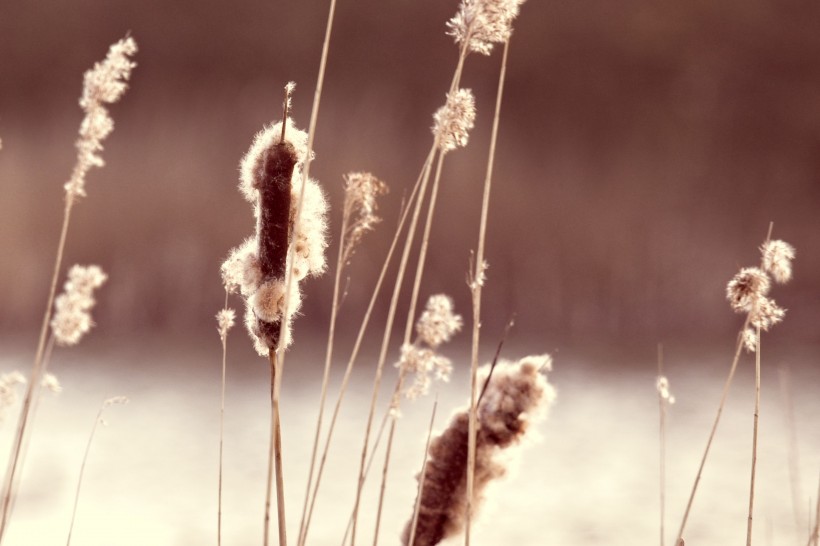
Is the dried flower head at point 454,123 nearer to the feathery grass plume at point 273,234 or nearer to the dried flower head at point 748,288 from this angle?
the feathery grass plume at point 273,234

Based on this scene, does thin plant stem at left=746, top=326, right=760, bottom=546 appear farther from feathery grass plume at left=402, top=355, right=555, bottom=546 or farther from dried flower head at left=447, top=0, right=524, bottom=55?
dried flower head at left=447, top=0, right=524, bottom=55

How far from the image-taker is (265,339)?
135 centimetres

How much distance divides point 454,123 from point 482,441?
0.80 meters

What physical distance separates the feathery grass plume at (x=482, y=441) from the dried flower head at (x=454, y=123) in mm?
657

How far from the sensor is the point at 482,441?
6.24 ft

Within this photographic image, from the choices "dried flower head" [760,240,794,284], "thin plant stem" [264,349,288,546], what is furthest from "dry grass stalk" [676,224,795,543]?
"thin plant stem" [264,349,288,546]

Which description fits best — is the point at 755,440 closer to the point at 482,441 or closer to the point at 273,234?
the point at 482,441

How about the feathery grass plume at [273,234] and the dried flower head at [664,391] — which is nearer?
the feathery grass plume at [273,234]

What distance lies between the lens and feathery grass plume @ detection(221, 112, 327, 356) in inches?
52.1

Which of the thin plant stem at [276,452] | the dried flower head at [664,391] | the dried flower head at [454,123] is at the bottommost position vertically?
the thin plant stem at [276,452]

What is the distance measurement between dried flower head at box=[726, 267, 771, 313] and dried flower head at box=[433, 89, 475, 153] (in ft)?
2.29

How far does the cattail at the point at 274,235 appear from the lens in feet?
4.33

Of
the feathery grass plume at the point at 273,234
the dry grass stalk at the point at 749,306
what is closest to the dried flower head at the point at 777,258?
the dry grass stalk at the point at 749,306

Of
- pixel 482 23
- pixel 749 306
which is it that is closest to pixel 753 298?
pixel 749 306
